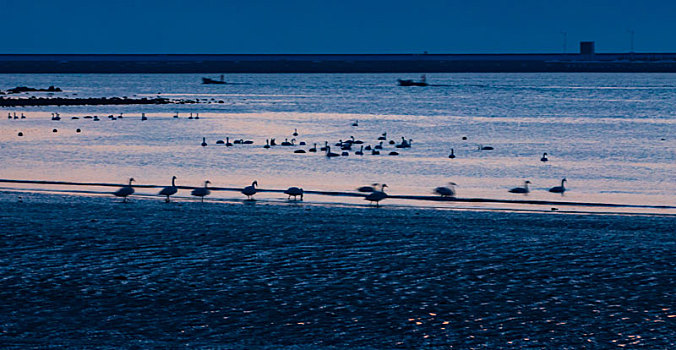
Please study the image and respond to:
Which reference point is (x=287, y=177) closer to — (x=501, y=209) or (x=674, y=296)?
(x=501, y=209)

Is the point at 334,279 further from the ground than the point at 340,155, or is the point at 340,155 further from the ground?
the point at 340,155

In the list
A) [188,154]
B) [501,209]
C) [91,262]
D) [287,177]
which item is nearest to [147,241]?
[91,262]

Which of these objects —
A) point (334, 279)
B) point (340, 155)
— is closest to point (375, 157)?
point (340, 155)

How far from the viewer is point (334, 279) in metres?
19.0

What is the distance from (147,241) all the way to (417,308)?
8130 mm

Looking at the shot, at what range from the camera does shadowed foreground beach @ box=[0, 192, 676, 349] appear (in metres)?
15.5

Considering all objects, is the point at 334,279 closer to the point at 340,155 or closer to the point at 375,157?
the point at 375,157

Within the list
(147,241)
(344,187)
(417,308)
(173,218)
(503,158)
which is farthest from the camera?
(503,158)

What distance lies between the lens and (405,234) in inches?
946

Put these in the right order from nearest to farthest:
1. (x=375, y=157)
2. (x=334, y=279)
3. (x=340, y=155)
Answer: (x=334, y=279), (x=375, y=157), (x=340, y=155)

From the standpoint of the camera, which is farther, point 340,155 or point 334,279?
point 340,155

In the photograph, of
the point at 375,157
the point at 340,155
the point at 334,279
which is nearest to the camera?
the point at 334,279

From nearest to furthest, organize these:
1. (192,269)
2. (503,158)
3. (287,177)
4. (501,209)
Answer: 1. (192,269)
2. (501,209)
3. (287,177)
4. (503,158)

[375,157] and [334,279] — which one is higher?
[375,157]
